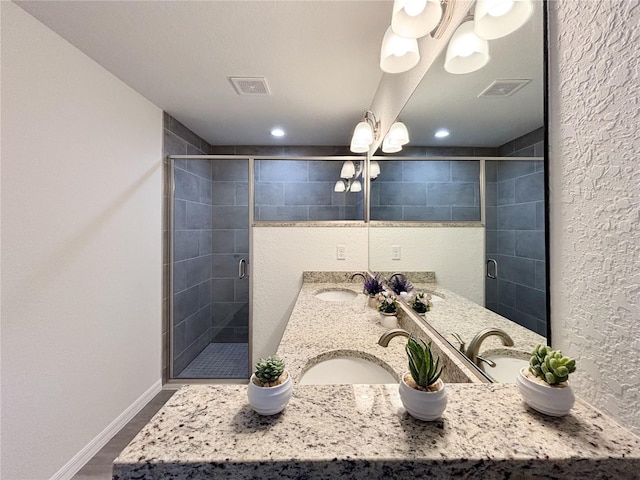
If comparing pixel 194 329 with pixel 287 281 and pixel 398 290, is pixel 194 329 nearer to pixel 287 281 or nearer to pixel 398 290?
pixel 287 281

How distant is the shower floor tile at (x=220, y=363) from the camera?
2450 mm

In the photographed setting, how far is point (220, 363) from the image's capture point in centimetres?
266

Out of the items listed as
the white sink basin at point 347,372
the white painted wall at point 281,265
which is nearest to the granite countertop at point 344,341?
the white sink basin at point 347,372

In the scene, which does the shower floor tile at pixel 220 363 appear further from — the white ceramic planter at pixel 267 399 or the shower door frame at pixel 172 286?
the white ceramic planter at pixel 267 399

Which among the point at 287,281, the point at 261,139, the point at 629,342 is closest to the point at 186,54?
the point at 261,139

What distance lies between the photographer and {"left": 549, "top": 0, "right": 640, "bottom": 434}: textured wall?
406 mm

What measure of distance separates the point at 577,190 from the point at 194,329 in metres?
3.05

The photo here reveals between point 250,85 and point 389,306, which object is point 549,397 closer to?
point 389,306

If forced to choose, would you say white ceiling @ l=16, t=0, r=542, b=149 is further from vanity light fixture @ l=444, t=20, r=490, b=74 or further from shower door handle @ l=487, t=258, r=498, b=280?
shower door handle @ l=487, t=258, r=498, b=280

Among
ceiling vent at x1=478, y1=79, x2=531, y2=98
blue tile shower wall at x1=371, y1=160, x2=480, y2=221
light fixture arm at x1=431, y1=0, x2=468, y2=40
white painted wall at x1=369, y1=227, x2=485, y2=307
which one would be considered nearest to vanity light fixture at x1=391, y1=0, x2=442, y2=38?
light fixture arm at x1=431, y1=0, x2=468, y2=40

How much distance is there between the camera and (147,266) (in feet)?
6.89

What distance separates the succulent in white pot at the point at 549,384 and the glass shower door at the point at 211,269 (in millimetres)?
2392

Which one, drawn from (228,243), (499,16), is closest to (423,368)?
(499,16)

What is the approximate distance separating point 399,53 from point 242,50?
0.97m
